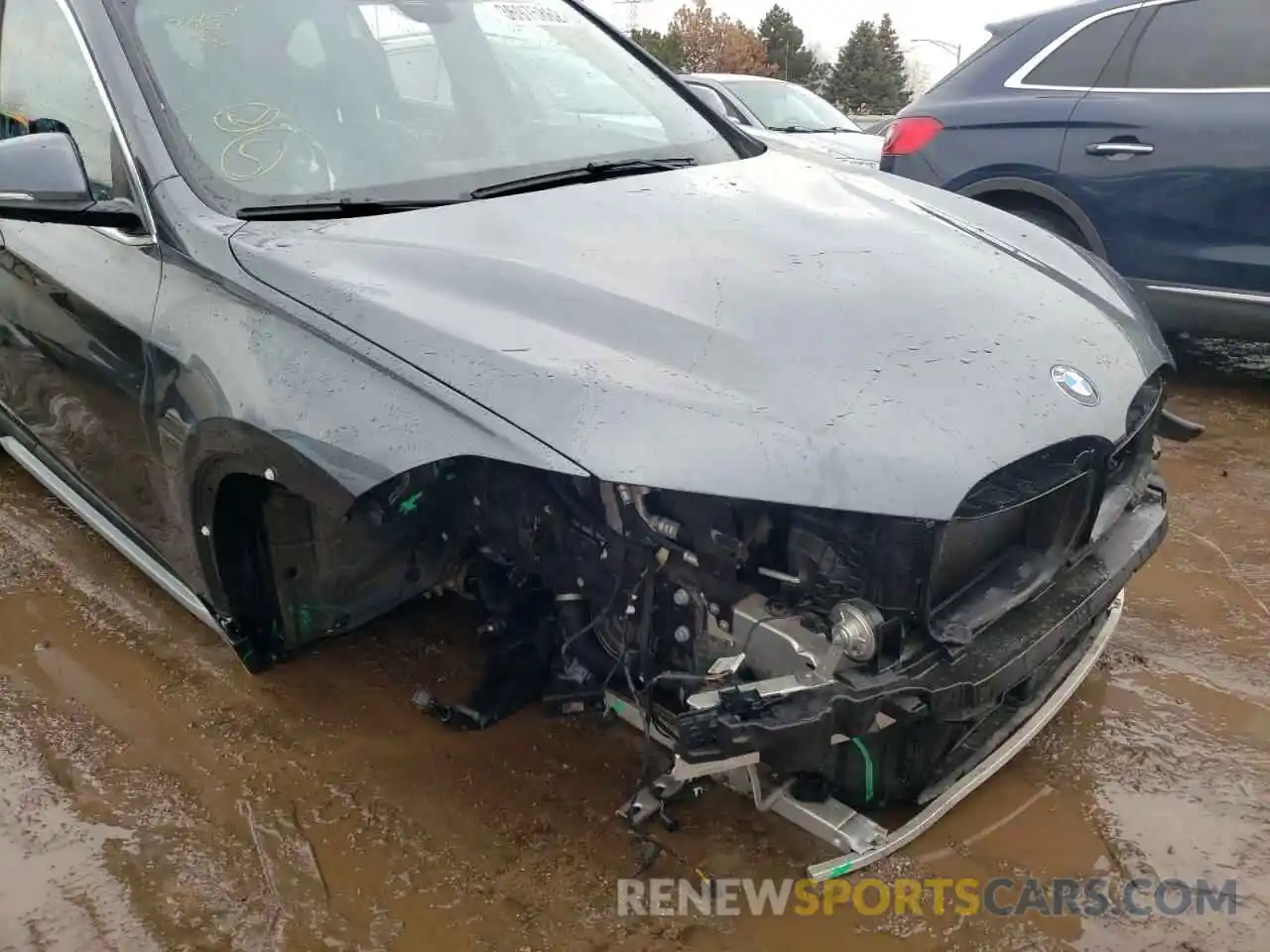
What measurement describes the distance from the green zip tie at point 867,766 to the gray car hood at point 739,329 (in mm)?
575

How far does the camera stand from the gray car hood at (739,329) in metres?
1.81

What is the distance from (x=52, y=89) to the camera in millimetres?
2895

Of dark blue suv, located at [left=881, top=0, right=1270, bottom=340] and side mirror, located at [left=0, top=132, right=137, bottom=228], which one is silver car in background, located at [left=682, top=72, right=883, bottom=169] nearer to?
dark blue suv, located at [left=881, top=0, right=1270, bottom=340]

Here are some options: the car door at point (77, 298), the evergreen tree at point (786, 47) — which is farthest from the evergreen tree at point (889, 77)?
the car door at point (77, 298)

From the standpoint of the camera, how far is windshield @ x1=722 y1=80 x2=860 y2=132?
9219 mm

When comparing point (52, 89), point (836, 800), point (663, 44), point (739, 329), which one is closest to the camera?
point (739, 329)

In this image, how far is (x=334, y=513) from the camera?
2078 millimetres

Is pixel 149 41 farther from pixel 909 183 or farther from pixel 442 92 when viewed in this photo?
pixel 909 183

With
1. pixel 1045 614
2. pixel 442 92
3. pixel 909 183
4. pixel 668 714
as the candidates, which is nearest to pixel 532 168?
pixel 442 92

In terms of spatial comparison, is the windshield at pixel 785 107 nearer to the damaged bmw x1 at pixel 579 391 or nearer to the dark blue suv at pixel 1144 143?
the dark blue suv at pixel 1144 143

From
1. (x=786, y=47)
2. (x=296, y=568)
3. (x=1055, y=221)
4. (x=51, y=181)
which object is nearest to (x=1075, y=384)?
(x=296, y=568)

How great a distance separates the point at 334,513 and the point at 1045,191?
163 inches

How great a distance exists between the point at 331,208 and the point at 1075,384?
5.47 ft

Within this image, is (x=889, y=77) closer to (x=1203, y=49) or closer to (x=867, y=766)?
(x=1203, y=49)
